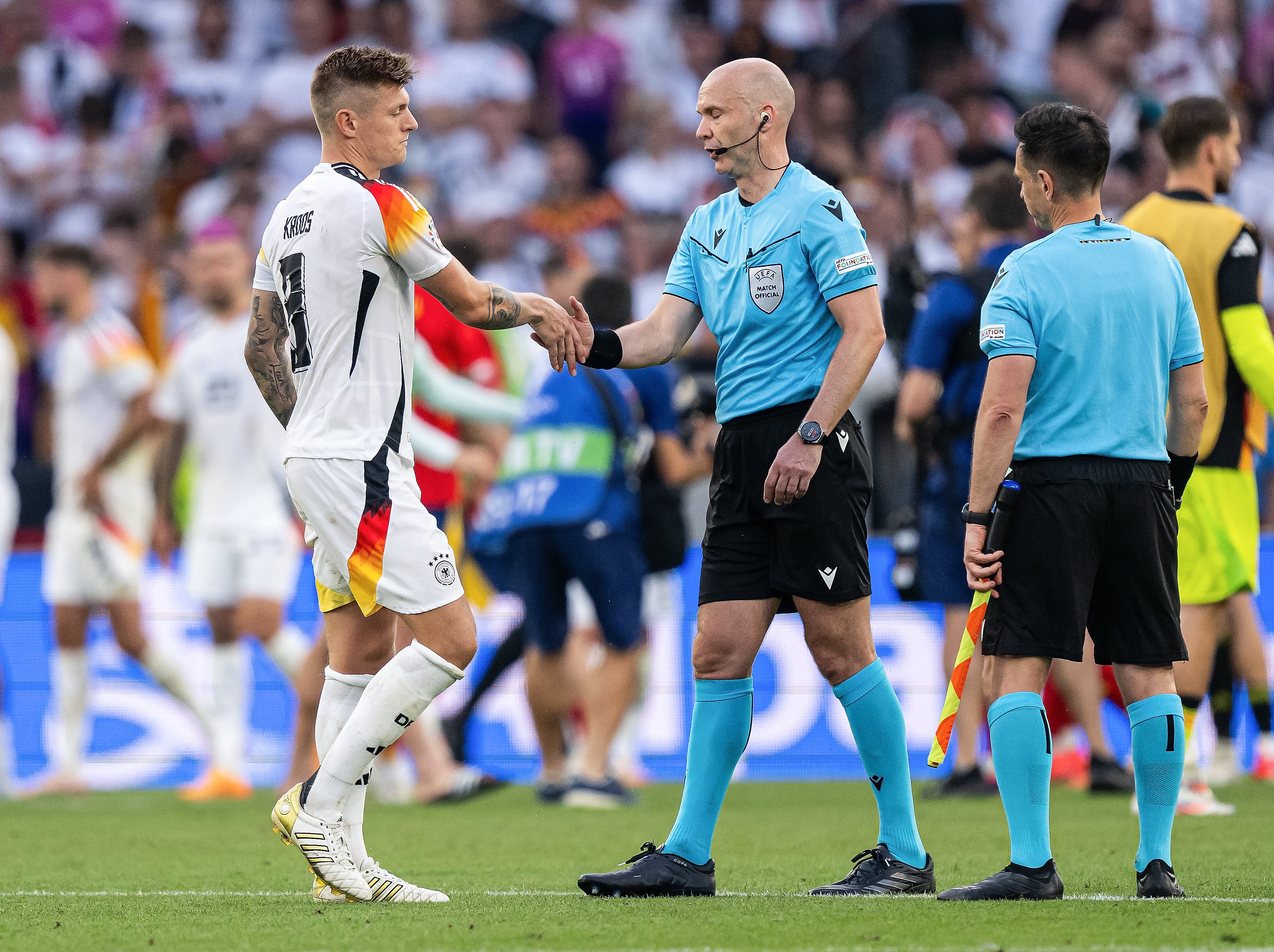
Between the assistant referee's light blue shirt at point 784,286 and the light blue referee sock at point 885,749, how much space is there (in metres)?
0.86

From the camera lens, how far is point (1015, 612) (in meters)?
4.84

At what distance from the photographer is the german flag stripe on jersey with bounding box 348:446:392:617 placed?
490 centimetres

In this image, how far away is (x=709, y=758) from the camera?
5188mm

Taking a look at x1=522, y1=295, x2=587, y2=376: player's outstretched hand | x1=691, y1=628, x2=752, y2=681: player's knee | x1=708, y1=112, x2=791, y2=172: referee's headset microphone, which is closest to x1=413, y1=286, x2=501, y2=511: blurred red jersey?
x1=522, y1=295, x2=587, y2=376: player's outstretched hand

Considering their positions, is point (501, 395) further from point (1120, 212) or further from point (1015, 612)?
point (1120, 212)

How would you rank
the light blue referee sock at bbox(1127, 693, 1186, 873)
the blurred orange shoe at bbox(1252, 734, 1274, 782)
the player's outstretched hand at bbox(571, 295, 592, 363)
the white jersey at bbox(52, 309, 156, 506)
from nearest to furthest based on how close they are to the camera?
the light blue referee sock at bbox(1127, 693, 1186, 873) < the player's outstretched hand at bbox(571, 295, 592, 363) < the blurred orange shoe at bbox(1252, 734, 1274, 782) < the white jersey at bbox(52, 309, 156, 506)

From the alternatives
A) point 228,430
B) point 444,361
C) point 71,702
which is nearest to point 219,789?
point 71,702

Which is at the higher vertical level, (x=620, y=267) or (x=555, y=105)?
(x=555, y=105)

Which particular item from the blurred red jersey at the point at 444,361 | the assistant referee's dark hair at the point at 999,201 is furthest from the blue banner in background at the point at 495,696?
the assistant referee's dark hair at the point at 999,201

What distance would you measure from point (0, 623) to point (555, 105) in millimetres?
7446

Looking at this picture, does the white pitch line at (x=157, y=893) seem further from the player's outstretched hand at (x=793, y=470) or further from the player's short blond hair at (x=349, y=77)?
the player's short blond hair at (x=349, y=77)

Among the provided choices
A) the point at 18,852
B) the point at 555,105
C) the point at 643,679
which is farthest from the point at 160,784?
the point at 555,105

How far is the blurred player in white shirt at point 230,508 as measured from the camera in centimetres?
973

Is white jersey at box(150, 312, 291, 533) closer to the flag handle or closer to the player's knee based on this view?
the player's knee
